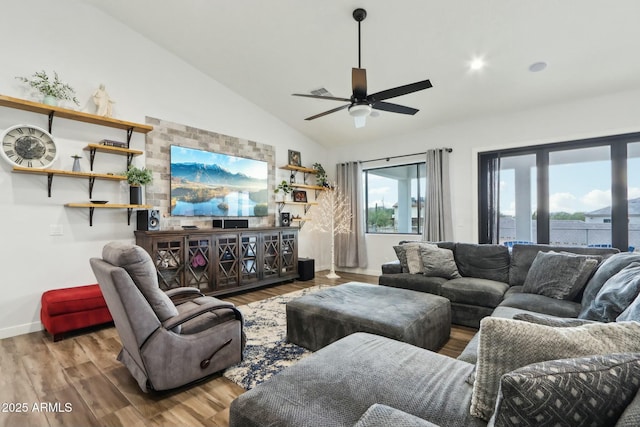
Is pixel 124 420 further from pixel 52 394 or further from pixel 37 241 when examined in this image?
pixel 37 241

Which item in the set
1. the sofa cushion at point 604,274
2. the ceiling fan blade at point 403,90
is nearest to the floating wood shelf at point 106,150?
the ceiling fan blade at point 403,90

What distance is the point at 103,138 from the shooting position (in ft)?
12.6

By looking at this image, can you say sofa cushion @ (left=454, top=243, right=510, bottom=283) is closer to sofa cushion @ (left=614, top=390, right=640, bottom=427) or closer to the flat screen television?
sofa cushion @ (left=614, top=390, right=640, bottom=427)

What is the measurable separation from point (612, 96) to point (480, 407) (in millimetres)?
4963

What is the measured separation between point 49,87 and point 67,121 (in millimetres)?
377

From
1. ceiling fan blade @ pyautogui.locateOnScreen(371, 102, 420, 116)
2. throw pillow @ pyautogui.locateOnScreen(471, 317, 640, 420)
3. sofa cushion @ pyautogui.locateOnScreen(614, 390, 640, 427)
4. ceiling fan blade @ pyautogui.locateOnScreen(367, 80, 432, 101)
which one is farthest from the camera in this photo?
ceiling fan blade @ pyautogui.locateOnScreen(371, 102, 420, 116)

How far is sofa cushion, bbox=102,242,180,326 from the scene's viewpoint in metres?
1.91

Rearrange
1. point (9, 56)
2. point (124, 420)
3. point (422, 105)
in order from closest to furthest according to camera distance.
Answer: point (124, 420) → point (9, 56) → point (422, 105)

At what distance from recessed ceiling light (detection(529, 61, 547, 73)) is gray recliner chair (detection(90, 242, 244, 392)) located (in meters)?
4.26

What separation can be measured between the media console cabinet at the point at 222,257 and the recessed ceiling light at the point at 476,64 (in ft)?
12.0

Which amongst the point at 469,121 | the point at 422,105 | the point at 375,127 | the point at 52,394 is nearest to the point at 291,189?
the point at 375,127

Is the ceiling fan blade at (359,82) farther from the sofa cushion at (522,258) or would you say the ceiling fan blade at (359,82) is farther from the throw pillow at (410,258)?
the sofa cushion at (522,258)

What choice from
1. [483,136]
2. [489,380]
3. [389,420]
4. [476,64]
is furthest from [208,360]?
[483,136]

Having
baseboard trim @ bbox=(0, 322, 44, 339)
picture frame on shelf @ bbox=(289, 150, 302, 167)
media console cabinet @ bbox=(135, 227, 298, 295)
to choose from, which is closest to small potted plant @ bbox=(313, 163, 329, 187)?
picture frame on shelf @ bbox=(289, 150, 302, 167)
